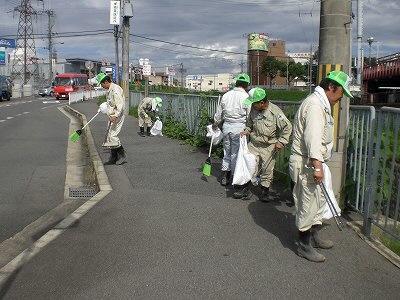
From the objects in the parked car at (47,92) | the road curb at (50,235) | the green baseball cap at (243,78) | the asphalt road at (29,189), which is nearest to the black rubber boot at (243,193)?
the green baseball cap at (243,78)

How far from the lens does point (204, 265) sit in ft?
14.6

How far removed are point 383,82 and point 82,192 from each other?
37.6 m

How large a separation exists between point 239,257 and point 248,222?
122cm

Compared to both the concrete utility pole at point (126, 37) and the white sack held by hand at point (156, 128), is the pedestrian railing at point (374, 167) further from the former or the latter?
the concrete utility pole at point (126, 37)

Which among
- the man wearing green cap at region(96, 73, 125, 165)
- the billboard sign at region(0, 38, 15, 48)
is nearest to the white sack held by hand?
the man wearing green cap at region(96, 73, 125, 165)

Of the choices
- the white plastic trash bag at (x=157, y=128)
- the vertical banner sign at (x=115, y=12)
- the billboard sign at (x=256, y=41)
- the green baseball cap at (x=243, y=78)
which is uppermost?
the billboard sign at (x=256, y=41)

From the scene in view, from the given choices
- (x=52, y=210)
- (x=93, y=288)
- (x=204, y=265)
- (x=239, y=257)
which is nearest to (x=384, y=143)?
(x=239, y=257)

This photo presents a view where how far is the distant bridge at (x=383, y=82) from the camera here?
31250 mm

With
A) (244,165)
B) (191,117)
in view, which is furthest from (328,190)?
(191,117)

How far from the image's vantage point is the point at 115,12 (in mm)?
27109

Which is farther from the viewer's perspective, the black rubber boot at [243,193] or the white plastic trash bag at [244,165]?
the black rubber boot at [243,193]

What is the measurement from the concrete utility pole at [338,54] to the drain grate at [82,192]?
4015 millimetres

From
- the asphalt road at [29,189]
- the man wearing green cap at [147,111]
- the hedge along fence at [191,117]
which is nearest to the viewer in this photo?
the asphalt road at [29,189]

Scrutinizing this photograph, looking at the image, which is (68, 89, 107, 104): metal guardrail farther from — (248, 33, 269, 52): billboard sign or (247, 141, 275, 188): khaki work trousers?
(248, 33, 269, 52): billboard sign
